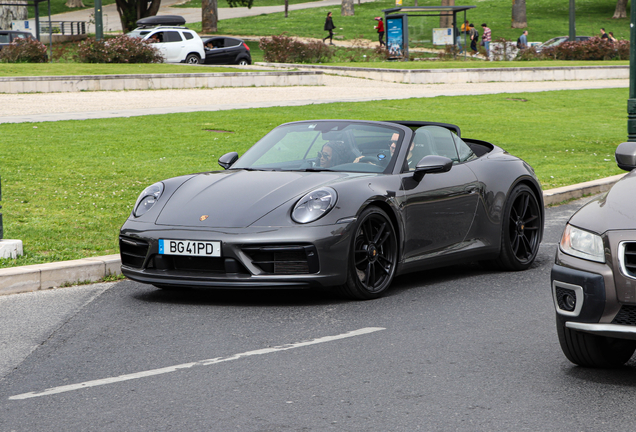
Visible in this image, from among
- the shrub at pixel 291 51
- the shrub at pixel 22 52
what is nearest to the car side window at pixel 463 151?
the shrub at pixel 22 52

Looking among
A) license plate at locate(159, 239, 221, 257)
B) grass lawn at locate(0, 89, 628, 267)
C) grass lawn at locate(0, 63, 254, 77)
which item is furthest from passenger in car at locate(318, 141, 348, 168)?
grass lawn at locate(0, 63, 254, 77)

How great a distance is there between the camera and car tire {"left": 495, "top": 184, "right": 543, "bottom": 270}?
25.9 ft

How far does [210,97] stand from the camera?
24.3m

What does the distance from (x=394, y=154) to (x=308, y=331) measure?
203 cm

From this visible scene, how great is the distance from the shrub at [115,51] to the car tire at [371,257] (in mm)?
26061

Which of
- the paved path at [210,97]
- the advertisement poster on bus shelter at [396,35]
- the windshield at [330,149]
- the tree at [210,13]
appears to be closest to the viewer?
the windshield at [330,149]

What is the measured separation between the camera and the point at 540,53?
42781 mm

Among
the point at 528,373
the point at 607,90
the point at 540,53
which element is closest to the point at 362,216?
the point at 528,373

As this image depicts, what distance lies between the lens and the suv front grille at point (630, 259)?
4.38 metres

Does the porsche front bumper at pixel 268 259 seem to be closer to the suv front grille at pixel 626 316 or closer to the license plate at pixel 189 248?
the license plate at pixel 189 248

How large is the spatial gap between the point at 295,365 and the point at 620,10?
66.0 m

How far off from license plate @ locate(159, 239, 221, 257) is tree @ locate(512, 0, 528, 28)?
57.1m

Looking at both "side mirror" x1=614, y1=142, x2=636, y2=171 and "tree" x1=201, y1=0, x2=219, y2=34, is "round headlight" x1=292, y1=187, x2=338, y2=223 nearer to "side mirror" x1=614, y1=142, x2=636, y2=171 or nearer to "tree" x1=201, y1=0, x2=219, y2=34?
"side mirror" x1=614, y1=142, x2=636, y2=171

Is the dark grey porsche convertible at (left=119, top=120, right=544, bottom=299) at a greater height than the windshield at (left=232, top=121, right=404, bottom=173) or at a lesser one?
lesser
